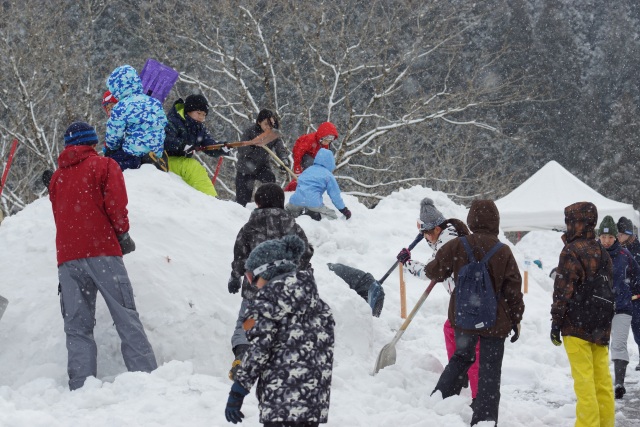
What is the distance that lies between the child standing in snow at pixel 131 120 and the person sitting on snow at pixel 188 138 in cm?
65

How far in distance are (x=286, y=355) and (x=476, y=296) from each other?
6.83ft

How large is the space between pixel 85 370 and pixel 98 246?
2.64ft

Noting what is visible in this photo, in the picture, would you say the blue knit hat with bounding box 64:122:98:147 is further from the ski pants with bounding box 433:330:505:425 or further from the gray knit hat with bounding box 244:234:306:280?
the ski pants with bounding box 433:330:505:425

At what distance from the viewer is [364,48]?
824 inches

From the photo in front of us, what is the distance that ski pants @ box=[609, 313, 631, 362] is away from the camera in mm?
6996

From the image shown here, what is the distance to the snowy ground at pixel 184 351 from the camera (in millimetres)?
4559

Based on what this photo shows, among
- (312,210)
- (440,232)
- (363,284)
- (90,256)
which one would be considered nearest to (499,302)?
(440,232)

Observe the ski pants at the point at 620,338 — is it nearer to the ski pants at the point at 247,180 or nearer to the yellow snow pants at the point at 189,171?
the yellow snow pants at the point at 189,171

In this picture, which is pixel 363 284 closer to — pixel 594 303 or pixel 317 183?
pixel 317 183

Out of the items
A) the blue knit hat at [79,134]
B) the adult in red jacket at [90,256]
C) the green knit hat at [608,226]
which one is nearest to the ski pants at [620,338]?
the green knit hat at [608,226]

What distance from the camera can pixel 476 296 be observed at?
508 centimetres

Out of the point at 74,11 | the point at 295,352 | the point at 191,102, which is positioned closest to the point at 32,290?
the point at 191,102

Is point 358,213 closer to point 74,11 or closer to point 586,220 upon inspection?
point 586,220

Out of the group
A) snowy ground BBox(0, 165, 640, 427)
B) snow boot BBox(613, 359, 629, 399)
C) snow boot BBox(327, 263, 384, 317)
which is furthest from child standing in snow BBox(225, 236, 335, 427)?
snow boot BBox(327, 263, 384, 317)
